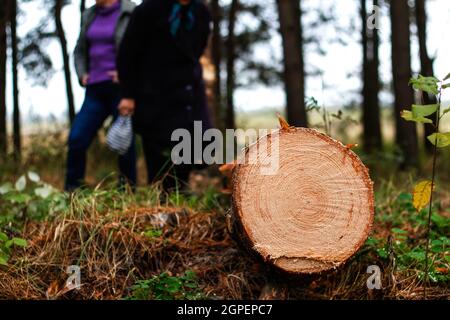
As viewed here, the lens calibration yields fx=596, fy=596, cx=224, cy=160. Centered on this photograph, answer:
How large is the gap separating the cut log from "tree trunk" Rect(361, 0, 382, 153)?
23.5 ft

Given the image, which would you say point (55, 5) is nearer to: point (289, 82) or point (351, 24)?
point (289, 82)

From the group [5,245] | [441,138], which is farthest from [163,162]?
[441,138]

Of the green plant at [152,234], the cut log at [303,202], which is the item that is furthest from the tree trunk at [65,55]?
the cut log at [303,202]

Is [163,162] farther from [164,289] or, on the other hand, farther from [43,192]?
[164,289]

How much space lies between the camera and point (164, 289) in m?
3.11

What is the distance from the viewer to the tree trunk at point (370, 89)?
34.2ft

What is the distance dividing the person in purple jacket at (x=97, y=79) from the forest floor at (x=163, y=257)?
935 mm

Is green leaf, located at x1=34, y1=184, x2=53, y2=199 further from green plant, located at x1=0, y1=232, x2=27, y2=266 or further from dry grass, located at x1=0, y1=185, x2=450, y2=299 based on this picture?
green plant, located at x1=0, y1=232, x2=27, y2=266

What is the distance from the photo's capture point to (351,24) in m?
12.0

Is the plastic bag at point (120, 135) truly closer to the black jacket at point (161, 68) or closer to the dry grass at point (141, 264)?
the black jacket at point (161, 68)

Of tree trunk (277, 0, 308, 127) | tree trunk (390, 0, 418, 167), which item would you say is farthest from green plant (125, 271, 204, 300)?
tree trunk (390, 0, 418, 167)

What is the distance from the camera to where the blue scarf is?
470 centimetres

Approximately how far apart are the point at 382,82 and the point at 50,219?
1093cm
